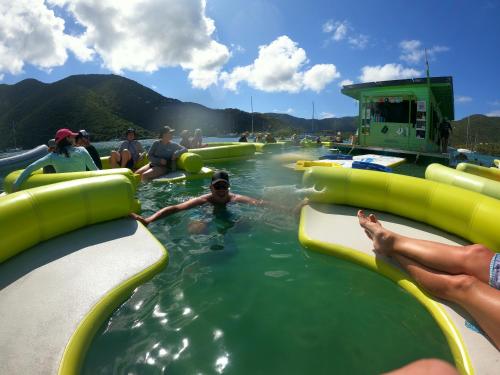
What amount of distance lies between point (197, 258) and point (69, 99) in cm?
11935

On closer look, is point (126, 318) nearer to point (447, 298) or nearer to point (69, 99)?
point (447, 298)

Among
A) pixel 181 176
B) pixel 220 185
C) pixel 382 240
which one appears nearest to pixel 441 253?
pixel 382 240

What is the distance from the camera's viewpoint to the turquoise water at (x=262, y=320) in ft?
6.34

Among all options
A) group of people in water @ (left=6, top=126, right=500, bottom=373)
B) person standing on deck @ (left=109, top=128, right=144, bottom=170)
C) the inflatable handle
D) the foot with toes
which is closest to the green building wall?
the inflatable handle

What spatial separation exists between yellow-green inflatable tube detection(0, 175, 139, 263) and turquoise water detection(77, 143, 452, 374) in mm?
1049

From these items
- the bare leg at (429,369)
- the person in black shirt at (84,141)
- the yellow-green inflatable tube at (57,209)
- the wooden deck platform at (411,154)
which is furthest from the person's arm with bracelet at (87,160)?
the wooden deck platform at (411,154)

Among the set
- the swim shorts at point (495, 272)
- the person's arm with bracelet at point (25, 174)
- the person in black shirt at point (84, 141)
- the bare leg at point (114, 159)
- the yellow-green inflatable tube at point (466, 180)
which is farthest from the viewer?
the bare leg at point (114, 159)

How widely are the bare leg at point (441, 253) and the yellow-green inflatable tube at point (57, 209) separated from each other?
11.0 ft

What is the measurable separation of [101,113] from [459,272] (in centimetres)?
11328

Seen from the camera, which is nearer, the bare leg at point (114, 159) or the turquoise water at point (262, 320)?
the turquoise water at point (262, 320)

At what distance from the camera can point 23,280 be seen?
2.61 meters

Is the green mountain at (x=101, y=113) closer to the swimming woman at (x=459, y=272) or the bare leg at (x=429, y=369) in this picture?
the swimming woman at (x=459, y=272)

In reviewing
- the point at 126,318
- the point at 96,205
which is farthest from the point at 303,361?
the point at 96,205

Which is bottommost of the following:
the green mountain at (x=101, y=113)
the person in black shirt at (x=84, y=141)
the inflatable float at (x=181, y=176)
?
the inflatable float at (x=181, y=176)
